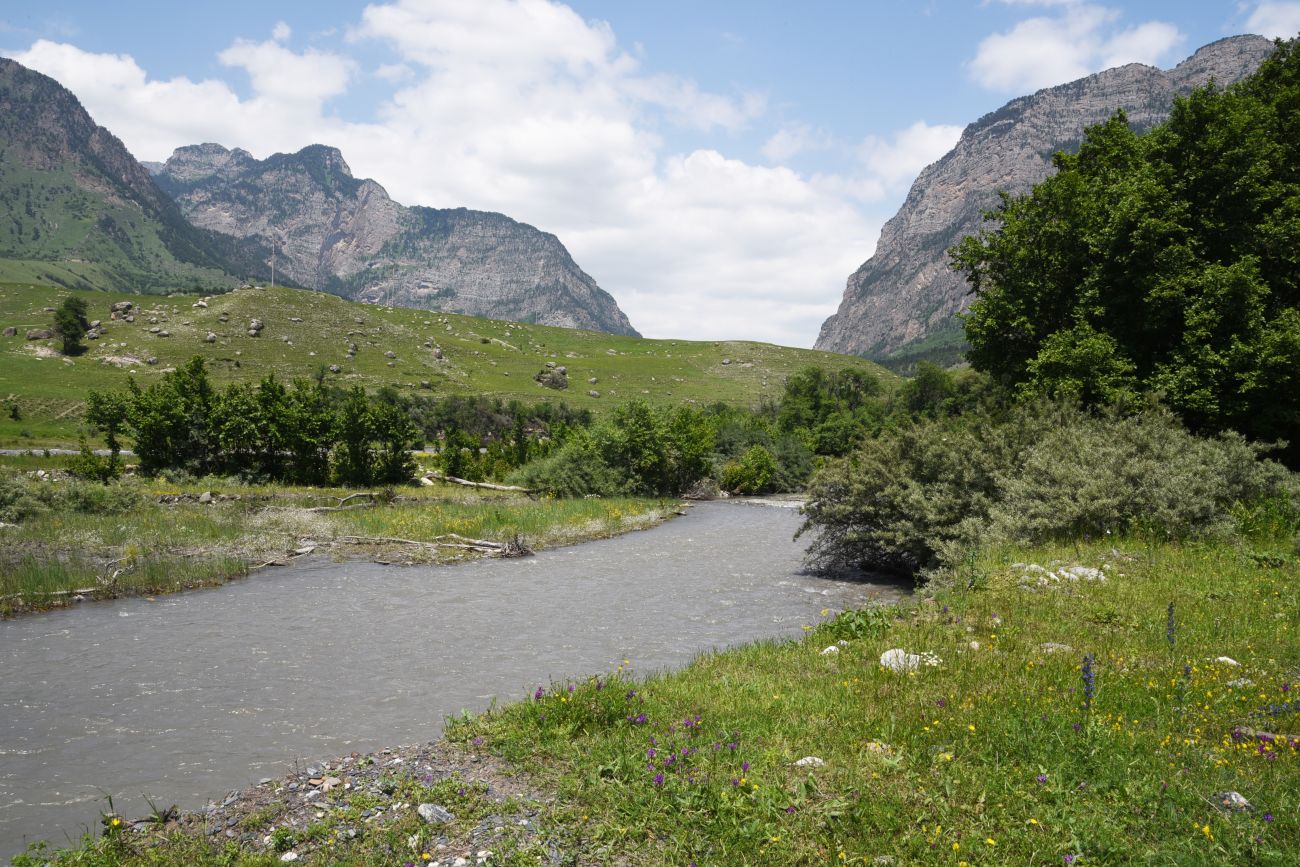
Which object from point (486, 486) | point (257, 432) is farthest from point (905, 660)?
point (257, 432)

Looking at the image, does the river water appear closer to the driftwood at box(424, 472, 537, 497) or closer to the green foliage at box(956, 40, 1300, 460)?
the green foliage at box(956, 40, 1300, 460)

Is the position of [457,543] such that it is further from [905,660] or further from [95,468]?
[95,468]

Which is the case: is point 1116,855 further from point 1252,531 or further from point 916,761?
point 1252,531

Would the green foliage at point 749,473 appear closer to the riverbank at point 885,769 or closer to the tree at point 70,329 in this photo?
the riverbank at point 885,769

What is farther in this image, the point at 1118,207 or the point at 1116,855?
the point at 1118,207

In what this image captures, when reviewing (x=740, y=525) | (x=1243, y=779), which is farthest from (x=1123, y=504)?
(x=740, y=525)

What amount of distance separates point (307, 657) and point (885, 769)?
510 inches

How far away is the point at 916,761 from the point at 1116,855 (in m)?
1.78

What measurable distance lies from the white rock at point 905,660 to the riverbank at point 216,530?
70.1 feet

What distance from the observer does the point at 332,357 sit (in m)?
125

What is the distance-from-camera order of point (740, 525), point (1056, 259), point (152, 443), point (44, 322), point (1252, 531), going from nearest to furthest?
point (1252, 531), point (1056, 259), point (740, 525), point (152, 443), point (44, 322)

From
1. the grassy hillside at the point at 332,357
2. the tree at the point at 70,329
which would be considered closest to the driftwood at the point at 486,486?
the grassy hillside at the point at 332,357

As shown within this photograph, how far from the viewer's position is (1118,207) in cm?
2517

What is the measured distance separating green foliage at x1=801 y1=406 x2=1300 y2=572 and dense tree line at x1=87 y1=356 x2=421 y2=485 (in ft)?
118
